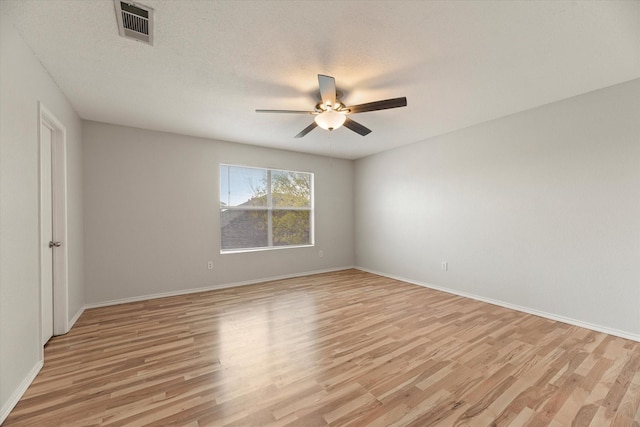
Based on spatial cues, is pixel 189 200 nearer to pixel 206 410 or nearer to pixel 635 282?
pixel 206 410

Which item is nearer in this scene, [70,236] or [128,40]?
[128,40]

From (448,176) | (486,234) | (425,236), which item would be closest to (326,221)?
(425,236)

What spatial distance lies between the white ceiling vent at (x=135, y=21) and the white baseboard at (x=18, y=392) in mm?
2520

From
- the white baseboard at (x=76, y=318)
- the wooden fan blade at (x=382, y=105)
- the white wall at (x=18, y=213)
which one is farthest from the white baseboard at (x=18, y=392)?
the wooden fan blade at (x=382, y=105)

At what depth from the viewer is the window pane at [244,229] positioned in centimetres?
460

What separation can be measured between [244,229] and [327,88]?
3174mm

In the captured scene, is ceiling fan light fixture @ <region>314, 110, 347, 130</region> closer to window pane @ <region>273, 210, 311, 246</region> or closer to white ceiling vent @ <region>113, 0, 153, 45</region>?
white ceiling vent @ <region>113, 0, 153, 45</region>

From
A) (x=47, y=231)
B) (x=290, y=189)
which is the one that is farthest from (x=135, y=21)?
(x=290, y=189)

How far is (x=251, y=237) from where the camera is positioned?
4848mm

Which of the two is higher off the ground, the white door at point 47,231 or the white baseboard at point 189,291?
the white door at point 47,231

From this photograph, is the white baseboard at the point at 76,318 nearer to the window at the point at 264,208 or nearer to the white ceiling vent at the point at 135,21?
the window at the point at 264,208

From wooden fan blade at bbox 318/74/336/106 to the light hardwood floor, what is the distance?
2.33 metres

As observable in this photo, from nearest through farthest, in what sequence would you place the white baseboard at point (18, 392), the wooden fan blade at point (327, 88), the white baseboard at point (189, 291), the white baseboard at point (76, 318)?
1. the white baseboard at point (18, 392)
2. the wooden fan blade at point (327, 88)
3. the white baseboard at point (76, 318)
4. the white baseboard at point (189, 291)

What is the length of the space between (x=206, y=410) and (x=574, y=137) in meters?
4.30
